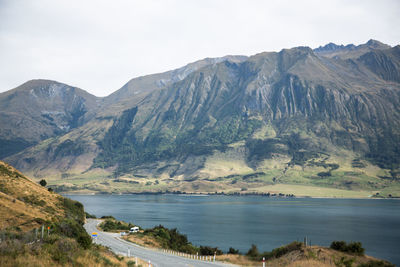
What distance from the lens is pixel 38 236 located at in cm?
3050

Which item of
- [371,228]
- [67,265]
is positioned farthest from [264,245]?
[67,265]

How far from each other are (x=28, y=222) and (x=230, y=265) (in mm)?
35043

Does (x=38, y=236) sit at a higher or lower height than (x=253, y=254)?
higher

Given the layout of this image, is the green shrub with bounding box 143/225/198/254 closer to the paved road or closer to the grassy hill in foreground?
the paved road

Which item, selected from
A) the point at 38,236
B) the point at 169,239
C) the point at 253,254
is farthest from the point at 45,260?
the point at 169,239

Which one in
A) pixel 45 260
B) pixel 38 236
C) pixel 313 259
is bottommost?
pixel 313 259

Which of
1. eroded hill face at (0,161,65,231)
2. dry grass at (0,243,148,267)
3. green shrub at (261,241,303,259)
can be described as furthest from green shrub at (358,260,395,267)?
eroded hill face at (0,161,65,231)

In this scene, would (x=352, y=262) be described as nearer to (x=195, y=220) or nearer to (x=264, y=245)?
(x=264, y=245)

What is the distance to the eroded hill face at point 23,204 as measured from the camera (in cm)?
6336

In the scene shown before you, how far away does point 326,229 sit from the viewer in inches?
6191

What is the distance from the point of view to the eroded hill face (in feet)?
208

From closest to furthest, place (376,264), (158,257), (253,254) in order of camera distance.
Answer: (376,264) → (158,257) → (253,254)

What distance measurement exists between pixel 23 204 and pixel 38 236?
47678 millimetres

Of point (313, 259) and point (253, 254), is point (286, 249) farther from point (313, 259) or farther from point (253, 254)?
point (253, 254)
